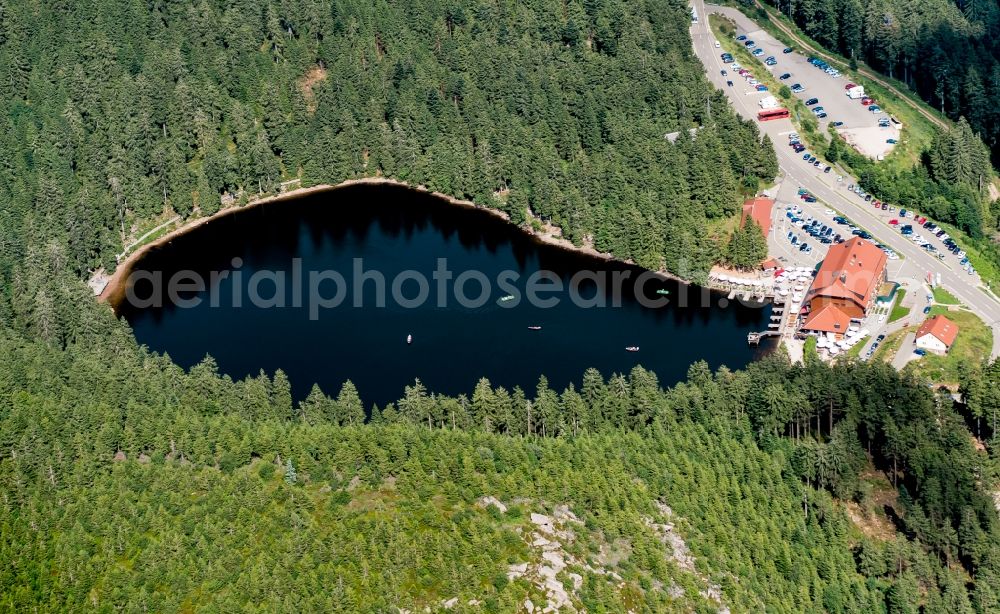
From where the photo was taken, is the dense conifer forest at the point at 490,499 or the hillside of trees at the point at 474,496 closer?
the dense conifer forest at the point at 490,499

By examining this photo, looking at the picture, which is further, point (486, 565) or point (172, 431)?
point (172, 431)

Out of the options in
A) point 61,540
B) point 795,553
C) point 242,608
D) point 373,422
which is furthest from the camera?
point 373,422

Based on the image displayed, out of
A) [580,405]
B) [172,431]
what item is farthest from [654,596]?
[172,431]

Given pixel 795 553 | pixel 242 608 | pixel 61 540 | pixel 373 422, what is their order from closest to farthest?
pixel 242 608
pixel 61 540
pixel 795 553
pixel 373 422

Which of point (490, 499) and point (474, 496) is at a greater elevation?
point (474, 496)

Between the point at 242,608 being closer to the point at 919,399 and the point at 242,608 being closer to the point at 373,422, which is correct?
the point at 373,422

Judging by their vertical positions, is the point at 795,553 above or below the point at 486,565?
below

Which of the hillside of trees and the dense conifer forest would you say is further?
the hillside of trees
